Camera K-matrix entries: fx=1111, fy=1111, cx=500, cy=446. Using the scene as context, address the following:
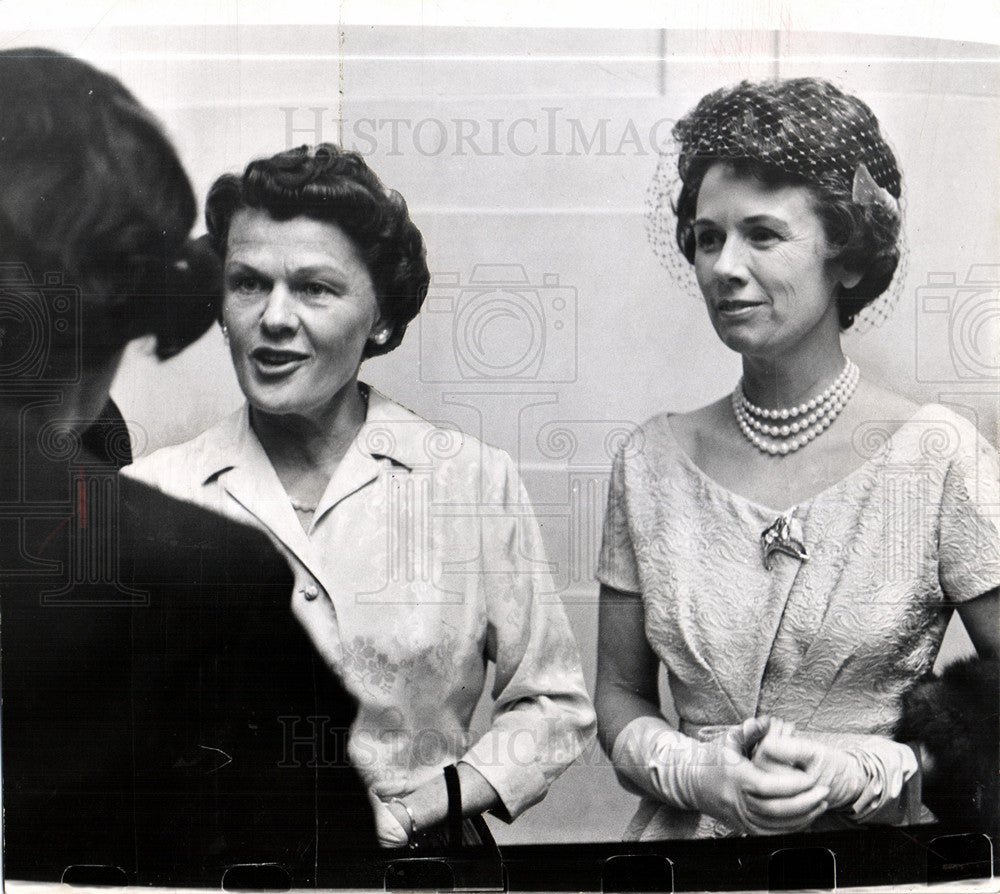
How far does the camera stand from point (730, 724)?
8.43 feet

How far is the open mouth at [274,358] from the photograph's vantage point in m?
2.53

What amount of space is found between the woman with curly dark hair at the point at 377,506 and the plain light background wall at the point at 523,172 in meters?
0.05

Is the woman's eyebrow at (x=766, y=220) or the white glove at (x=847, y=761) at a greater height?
the woman's eyebrow at (x=766, y=220)

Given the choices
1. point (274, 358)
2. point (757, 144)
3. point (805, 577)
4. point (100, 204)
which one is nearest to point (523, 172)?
point (757, 144)

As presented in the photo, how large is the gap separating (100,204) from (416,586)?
1.13m

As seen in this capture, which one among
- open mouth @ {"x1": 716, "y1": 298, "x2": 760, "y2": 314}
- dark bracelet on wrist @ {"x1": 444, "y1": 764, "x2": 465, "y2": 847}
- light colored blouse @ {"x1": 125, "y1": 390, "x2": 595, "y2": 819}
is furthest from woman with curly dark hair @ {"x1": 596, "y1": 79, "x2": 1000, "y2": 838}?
dark bracelet on wrist @ {"x1": 444, "y1": 764, "x2": 465, "y2": 847}

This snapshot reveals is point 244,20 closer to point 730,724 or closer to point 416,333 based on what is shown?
point 416,333

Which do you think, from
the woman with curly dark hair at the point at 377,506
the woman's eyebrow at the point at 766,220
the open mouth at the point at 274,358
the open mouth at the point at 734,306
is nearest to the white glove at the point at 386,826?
the woman with curly dark hair at the point at 377,506

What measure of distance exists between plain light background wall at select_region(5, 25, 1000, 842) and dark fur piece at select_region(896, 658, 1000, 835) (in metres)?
0.80

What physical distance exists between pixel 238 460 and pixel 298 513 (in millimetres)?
186

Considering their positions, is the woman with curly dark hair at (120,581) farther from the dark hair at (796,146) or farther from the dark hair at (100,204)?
the dark hair at (796,146)

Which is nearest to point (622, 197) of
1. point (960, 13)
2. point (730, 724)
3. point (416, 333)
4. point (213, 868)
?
point (416, 333)

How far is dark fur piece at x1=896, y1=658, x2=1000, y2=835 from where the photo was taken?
8.54ft

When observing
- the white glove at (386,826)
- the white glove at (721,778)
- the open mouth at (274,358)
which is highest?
the open mouth at (274,358)
